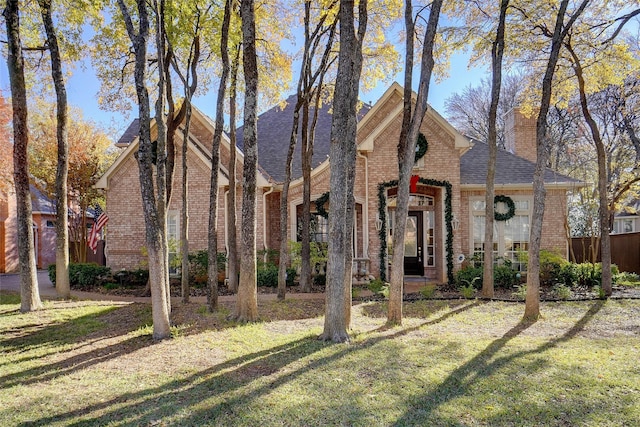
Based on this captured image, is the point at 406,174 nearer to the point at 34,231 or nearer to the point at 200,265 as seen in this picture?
the point at 200,265

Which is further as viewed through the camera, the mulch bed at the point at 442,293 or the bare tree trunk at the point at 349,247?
the mulch bed at the point at 442,293

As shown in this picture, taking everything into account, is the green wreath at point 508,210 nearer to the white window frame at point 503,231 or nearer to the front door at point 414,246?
the white window frame at point 503,231

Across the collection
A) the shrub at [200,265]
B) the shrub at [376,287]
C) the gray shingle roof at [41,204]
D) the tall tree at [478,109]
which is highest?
the tall tree at [478,109]

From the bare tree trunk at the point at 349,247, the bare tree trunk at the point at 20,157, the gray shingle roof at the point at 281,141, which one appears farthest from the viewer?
the gray shingle roof at the point at 281,141

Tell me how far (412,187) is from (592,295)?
18.2ft

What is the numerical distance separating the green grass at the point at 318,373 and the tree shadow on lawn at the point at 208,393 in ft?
0.06

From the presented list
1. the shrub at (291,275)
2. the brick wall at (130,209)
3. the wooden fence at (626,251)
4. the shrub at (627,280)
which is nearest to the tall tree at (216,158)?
the shrub at (291,275)

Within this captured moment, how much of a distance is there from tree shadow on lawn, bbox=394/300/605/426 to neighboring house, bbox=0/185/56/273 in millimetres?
21136

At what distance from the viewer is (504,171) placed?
48.1 feet

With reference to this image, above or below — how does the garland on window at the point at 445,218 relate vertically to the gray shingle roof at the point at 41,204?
below

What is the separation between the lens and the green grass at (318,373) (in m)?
3.90

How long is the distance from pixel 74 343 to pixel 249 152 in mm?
4258

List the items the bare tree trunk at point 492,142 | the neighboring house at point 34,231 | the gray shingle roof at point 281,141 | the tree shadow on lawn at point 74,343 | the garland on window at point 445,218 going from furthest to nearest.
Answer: the neighboring house at point 34,231, the gray shingle roof at point 281,141, the garland on window at point 445,218, the bare tree trunk at point 492,142, the tree shadow on lawn at point 74,343

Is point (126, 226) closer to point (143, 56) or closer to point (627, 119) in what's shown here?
point (143, 56)
